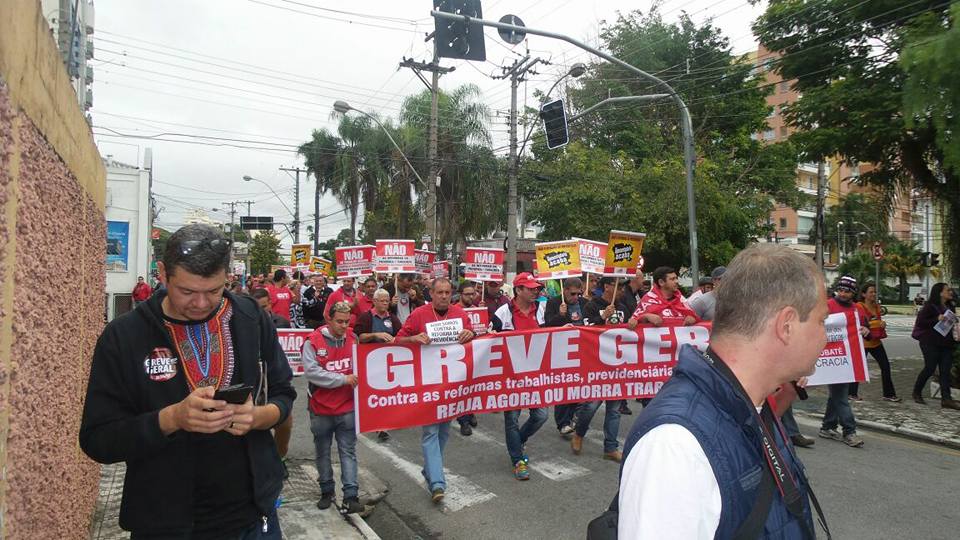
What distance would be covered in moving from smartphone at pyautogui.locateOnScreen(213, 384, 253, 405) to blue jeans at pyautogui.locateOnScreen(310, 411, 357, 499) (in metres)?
3.70

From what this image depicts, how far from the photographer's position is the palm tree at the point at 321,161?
41.8 meters

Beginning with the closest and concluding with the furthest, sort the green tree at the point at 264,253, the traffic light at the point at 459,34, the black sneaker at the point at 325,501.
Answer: the black sneaker at the point at 325,501
the traffic light at the point at 459,34
the green tree at the point at 264,253

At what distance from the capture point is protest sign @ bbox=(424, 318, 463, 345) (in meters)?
6.35

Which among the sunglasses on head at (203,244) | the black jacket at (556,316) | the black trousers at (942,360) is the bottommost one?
the black trousers at (942,360)

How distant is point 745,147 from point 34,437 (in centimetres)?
3444

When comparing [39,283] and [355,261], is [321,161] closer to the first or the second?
[355,261]

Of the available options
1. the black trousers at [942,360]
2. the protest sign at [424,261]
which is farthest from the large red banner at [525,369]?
the protest sign at [424,261]

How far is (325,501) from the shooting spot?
556cm

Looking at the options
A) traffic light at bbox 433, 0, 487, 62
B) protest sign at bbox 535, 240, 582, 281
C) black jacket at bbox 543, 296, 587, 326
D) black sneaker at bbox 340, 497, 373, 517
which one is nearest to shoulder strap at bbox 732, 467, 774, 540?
black sneaker at bbox 340, 497, 373, 517

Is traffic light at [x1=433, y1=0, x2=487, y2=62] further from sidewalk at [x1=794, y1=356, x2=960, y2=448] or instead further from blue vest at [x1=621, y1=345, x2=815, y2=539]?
blue vest at [x1=621, y1=345, x2=815, y2=539]

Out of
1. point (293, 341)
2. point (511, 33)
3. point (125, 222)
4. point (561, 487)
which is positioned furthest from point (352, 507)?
point (125, 222)

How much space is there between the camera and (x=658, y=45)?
33375 millimetres

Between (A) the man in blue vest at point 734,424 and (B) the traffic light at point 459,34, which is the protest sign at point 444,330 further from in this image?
(B) the traffic light at point 459,34

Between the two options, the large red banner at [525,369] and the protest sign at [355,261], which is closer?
the large red banner at [525,369]
